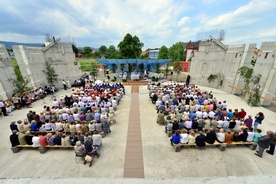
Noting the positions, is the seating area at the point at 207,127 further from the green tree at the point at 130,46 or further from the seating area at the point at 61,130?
the green tree at the point at 130,46

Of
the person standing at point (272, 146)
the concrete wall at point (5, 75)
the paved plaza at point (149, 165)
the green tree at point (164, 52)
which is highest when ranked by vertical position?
the green tree at point (164, 52)

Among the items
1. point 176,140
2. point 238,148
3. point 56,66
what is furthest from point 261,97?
point 56,66

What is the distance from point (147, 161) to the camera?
5715 millimetres

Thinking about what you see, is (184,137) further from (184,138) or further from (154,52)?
(154,52)

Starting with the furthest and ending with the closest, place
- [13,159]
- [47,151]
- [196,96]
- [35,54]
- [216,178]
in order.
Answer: [35,54]
[196,96]
[47,151]
[13,159]
[216,178]

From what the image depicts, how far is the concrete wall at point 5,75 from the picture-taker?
11.7 metres

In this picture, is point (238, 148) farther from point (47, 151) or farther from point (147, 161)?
point (47, 151)

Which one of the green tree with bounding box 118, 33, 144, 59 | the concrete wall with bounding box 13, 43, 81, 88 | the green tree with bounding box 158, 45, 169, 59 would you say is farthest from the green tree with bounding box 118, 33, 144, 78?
the green tree with bounding box 158, 45, 169, 59

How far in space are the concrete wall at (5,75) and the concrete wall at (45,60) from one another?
1553 mm

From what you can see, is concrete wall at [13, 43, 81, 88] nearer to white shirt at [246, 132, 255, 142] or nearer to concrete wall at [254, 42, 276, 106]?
white shirt at [246, 132, 255, 142]

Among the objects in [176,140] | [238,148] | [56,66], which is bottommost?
[238,148]

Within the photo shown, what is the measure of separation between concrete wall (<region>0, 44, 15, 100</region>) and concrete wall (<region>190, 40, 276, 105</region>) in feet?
71.4

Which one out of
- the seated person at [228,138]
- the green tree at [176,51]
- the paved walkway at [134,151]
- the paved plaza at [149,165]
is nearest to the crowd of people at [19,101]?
the paved plaza at [149,165]

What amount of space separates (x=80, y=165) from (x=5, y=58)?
523 inches
